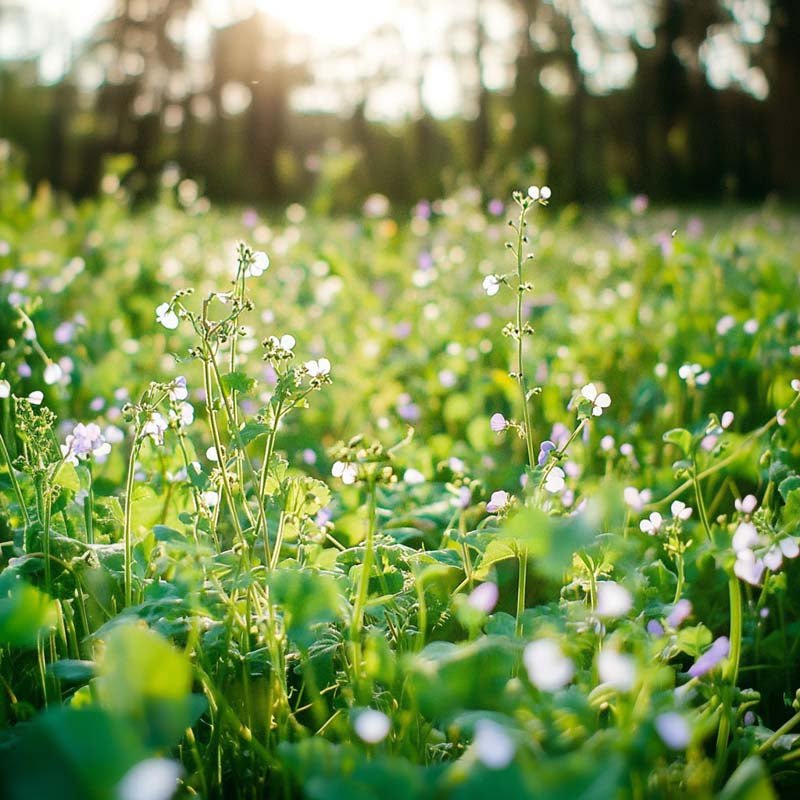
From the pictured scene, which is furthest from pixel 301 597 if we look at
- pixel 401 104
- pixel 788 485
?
pixel 401 104

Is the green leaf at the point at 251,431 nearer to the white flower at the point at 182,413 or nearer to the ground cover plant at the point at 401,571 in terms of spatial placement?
the ground cover plant at the point at 401,571

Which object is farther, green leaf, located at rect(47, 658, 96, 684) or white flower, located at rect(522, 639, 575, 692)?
green leaf, located at rect(47, 658, 96, 684)

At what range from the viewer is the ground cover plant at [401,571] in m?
0.72

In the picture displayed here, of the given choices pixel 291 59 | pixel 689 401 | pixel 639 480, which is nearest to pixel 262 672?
pixel 639 480

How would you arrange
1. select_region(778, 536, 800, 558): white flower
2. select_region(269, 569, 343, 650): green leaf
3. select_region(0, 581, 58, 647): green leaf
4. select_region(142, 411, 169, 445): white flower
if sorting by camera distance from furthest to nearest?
select_region(142, 411, 169, 445): white flower → select_region(778, 536, 800, 558): white flower → select_region(269, 569, 343, 650): green leaf → select_region(0, 581, 58, 647): green leaf

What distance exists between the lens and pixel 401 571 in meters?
1.30

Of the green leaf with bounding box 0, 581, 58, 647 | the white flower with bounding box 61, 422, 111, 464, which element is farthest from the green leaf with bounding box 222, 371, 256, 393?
the green leaf with bounding box 0, 581, 58, 647

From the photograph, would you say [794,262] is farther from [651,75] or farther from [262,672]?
[651,75]

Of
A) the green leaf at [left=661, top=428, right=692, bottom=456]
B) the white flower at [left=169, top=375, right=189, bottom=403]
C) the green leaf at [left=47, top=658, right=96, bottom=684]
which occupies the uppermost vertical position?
the white flower at [left=169, top=375, right=189, bottom=403]

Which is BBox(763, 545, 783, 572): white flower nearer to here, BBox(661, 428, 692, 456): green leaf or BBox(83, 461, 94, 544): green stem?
BBox(661, 428, 692, 456): green leaf

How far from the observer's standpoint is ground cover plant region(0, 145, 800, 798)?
0.72 metres

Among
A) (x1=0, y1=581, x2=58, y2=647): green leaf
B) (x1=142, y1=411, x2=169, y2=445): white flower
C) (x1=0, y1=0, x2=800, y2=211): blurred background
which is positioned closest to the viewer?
(x1=0, y1=581, x2=58, y2=647): green leaf

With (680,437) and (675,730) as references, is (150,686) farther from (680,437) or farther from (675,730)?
(680,437)

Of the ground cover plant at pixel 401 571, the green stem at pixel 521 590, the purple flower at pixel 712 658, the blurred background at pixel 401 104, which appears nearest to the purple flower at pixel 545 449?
the ground cover plant at pixel 401 571
